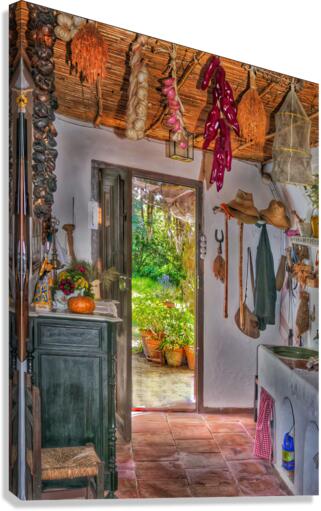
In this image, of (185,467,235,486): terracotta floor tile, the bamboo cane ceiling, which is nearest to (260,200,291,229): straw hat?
the bamboo cane ceiling

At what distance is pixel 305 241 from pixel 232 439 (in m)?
0.97

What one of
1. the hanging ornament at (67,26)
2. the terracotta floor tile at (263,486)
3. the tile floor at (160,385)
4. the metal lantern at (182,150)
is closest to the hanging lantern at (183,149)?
the metal lantern at (182,150)

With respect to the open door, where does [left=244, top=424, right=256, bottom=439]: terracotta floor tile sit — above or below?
below

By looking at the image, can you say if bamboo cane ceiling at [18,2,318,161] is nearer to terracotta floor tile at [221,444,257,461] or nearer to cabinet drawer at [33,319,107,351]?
cabinet drawer at [33,319,107,351]

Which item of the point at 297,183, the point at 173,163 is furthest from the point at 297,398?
the point at 173,163

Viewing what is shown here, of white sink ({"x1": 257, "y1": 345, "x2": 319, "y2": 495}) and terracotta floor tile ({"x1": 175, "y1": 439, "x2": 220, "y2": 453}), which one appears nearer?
terracotta floor tile ({"x1": 175, "y1": 439, "x2": 220, "y2": 453})

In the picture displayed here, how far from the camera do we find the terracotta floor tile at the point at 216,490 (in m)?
2.64

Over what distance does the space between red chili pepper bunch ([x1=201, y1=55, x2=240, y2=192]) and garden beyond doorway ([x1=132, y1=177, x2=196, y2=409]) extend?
0.18 meters

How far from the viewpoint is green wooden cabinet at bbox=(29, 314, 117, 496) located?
226cm

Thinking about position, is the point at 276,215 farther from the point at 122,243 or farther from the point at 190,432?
the point at 190,432

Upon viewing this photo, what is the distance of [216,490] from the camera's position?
2680 millimetres

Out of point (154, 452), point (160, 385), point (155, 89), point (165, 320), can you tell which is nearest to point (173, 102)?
point (155, 89)

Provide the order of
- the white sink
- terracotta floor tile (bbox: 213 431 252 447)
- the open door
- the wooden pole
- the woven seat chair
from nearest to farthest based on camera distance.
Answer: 1. the woven seat chair
2. the wooden pole
3. the open door
4. terracotta floor tile (bbox: 213 431 252 447)
5. the white sink

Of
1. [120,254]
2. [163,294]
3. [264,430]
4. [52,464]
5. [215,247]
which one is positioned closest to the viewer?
[52,464]
